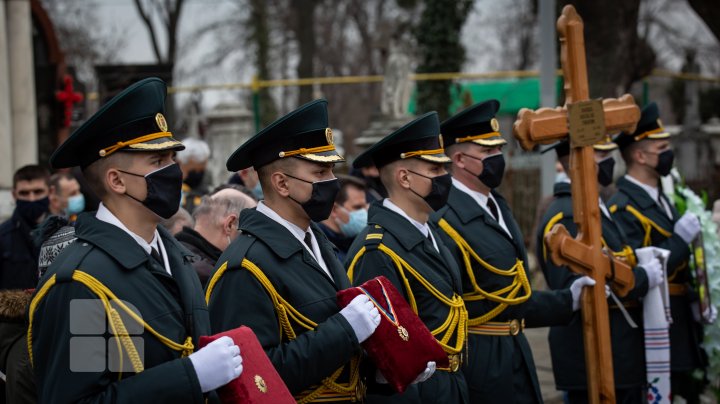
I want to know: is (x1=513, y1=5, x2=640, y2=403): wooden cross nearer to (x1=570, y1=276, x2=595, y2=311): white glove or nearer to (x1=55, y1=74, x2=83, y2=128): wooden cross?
(x1=570, y1=276, x2=595, y2=311): white glove

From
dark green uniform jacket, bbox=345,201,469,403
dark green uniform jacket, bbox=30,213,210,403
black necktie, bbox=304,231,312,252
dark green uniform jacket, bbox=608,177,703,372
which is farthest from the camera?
dark green uniform jacket, bbox=608,177,703,372

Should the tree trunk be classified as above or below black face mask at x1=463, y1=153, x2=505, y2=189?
above

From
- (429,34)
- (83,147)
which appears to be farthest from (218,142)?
(83,147)

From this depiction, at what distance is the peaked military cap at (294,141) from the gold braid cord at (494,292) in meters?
1.29

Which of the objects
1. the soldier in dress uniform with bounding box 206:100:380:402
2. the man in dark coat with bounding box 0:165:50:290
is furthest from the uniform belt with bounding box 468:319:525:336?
the man in dark coat with bounding box 0:165:50:290

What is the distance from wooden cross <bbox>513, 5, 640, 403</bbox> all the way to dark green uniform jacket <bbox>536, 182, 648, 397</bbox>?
1.73ft

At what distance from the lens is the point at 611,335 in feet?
20.3

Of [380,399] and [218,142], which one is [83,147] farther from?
[218,142]

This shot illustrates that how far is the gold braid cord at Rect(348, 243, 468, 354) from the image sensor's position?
441 centimetres

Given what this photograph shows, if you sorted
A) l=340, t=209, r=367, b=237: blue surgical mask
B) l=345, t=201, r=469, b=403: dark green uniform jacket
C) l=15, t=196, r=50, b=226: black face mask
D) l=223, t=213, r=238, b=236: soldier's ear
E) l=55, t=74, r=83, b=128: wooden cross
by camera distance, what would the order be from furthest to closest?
1. l=55, t=74, r=83, b=128: wooden cross
2. l=15, t=196, r=50, b=226: black face mask
3. l=340, t=209, r=367, b=237: blue surgical mask
4. l=223, t=213, r=238, b=236: soldier's ear
5. l=345, t=201, r=469, b=403: dark green uniform jacket

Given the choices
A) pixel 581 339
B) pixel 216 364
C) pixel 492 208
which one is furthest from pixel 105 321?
pixel 581 339

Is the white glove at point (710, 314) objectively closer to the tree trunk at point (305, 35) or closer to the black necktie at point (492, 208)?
the black necktie at point (492, 208)

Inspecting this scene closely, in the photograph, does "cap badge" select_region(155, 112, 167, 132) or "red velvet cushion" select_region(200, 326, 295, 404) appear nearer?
"red velvet cushion" select_region(200, 326, 295, 404)

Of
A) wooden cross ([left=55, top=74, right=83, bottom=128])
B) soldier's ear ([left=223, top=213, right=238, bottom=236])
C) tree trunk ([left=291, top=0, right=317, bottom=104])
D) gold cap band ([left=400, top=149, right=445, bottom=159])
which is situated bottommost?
soldier's ear ([left=223, top=213, right=238, bottom=236])
